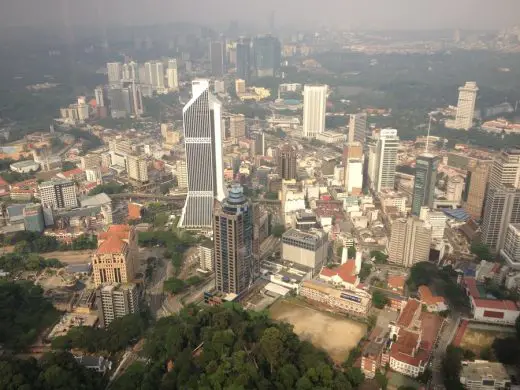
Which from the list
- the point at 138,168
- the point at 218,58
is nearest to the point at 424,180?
the point at 138,168

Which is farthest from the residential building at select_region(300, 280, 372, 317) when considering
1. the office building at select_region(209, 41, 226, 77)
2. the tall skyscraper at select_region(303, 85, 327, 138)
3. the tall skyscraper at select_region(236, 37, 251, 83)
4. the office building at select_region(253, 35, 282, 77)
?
the office building at select_region(253, 35, 282, 77)

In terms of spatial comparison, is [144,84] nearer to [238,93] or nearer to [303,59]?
[238,93]

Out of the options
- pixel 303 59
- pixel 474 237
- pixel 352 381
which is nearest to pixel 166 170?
pixel 474 237

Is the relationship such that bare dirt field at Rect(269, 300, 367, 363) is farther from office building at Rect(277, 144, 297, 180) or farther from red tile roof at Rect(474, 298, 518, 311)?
office building at Rect(277, 144, 297, 180)

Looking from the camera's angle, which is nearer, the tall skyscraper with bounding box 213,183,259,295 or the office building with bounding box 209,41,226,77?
the tall skyscraper with bounding box 213,183,259,295

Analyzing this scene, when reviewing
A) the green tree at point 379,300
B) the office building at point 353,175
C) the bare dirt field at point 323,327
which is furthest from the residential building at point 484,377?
the office building at point 353,175

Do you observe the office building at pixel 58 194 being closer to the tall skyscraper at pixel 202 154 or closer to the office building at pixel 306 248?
the tall skyscraper at pixel 202 154
